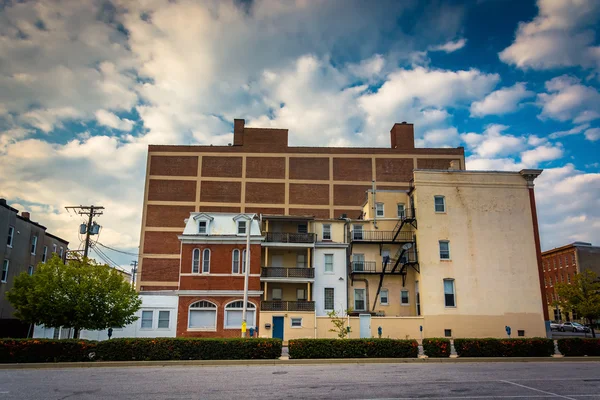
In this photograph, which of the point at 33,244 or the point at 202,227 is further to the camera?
the point at 33,244

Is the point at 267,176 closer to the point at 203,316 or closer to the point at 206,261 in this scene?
the point at 206,261

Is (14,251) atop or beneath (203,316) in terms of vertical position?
atop

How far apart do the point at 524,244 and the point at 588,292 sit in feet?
28.7

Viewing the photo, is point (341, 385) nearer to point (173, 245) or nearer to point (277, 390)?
point (277, 390)

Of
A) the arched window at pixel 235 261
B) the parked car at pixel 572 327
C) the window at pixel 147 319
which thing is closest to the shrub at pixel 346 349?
the arched window at pixel 235 261

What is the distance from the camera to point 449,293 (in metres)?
36.7

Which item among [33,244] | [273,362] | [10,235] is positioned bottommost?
[273,362]

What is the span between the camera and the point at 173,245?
57188 millimetres

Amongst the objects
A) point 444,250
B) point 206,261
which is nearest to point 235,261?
point 206,261

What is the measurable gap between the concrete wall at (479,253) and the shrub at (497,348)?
45.9 ft

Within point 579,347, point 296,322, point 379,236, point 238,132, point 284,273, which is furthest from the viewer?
point 238,132

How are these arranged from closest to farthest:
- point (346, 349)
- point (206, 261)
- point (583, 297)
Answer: point (346, 349) → point (206, 261) → point (583, 297)

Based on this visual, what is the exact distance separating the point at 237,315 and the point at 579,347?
22.3 m

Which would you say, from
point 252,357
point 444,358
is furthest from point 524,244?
point 252,357
